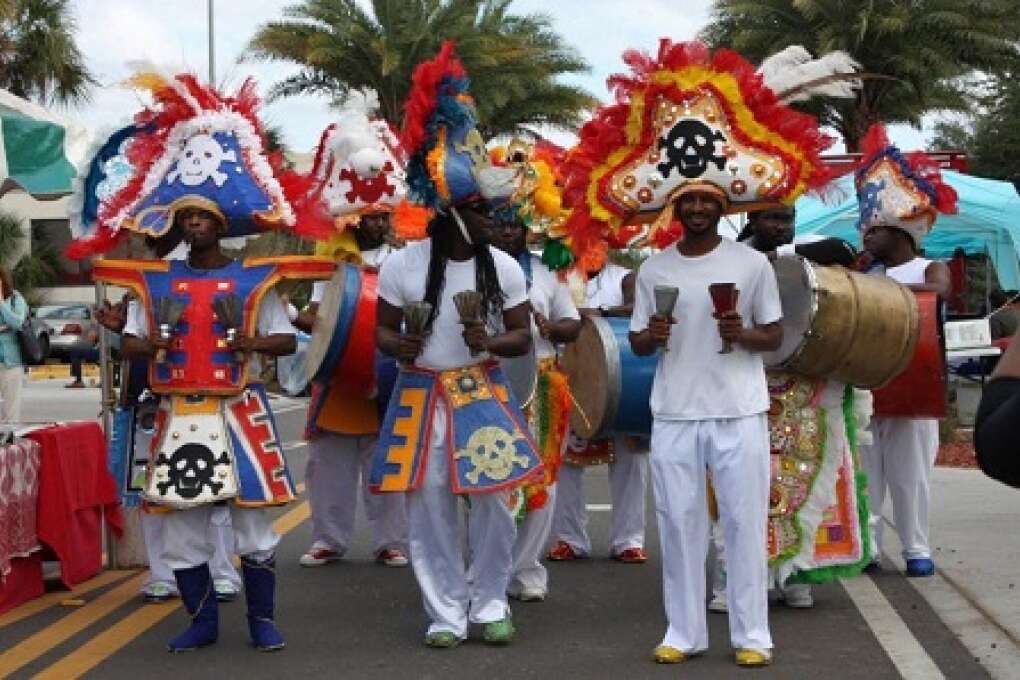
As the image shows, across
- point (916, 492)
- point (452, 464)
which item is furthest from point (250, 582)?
point (916, 492)

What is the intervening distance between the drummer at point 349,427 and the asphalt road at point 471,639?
1.13ft

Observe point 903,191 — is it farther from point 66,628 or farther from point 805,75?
point 66,628

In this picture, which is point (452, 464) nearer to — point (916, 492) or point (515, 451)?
point (515, 451)

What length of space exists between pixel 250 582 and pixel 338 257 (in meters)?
2.65

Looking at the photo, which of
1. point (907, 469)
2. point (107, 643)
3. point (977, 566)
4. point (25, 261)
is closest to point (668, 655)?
point (107, 643)

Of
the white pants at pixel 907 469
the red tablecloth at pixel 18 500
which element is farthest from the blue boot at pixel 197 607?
the white pants at pixel 907 469

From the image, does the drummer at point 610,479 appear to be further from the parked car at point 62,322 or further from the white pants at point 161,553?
the parked car at point 62,322

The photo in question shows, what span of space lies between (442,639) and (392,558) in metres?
2.37

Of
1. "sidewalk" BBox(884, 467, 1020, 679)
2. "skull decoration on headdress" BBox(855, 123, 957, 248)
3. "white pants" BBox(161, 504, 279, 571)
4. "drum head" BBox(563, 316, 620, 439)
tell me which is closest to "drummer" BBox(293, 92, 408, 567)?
"drum head" BBox(563, 316, 620, 439)

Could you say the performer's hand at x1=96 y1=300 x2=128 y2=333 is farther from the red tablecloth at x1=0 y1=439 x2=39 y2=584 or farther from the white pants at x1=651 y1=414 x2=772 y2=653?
the white pants at x1=651 y1=414 x2=772 y2=653

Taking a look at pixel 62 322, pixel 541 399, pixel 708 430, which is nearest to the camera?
pixel 708 430

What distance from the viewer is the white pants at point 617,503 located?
30.9 feet

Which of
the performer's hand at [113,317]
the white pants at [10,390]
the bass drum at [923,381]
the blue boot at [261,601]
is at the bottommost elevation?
the blue boot at [261,601]

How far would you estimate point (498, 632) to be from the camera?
711 cm
